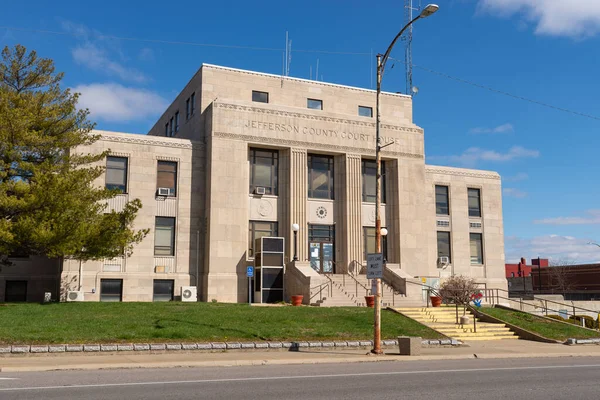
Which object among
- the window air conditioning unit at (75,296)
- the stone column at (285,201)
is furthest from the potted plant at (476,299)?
the window air conditioning unit at (75,296)

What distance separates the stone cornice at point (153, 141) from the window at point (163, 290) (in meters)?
7.95

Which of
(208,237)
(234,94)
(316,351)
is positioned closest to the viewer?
(316,351)

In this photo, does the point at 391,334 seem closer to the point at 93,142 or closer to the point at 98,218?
the point at 98,218

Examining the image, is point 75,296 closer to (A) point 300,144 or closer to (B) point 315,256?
(B) point 315,256

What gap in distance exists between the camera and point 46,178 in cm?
2502

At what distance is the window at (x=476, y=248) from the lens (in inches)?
1795

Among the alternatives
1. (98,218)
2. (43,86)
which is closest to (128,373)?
(98,218)

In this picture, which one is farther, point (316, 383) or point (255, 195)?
point (255, 195)

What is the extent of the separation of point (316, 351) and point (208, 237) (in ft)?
52.9

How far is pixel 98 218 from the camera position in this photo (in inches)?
1092

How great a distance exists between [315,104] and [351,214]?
9101mm

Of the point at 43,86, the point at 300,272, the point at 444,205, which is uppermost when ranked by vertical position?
the point at 43,86

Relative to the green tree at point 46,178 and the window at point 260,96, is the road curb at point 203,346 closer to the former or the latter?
the green tree at point 46,178

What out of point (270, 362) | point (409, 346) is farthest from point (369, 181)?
point (270, 362)
